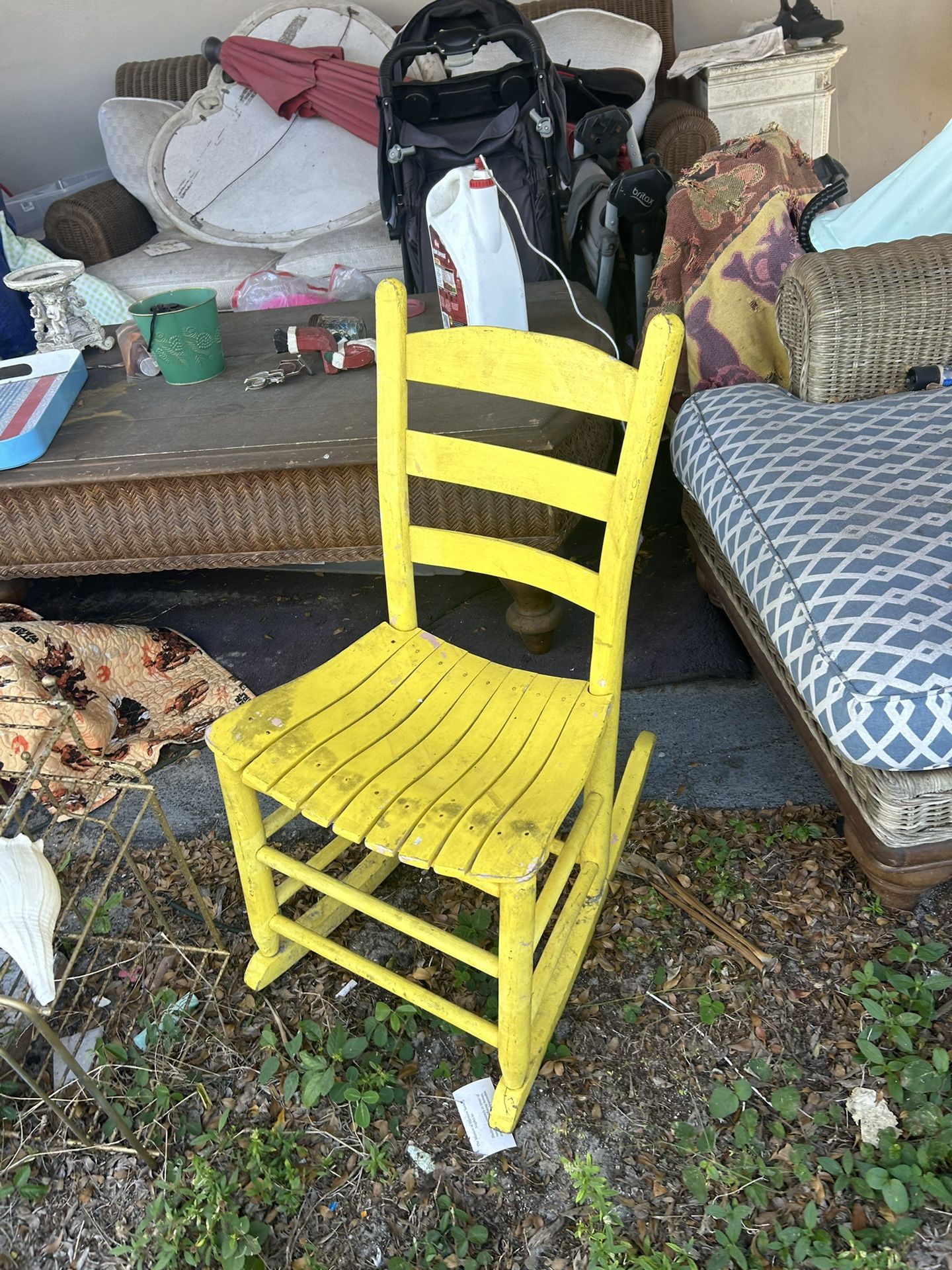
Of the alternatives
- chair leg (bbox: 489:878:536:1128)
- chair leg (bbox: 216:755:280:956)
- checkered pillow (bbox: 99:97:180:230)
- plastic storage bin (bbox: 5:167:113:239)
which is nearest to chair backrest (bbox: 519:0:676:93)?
checkered pillow (bbox: 99:97:180:230)

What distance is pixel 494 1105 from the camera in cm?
117

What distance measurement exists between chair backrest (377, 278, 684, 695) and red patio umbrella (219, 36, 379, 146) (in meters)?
2.62

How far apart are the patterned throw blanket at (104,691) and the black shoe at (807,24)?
3.14m

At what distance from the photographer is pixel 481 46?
94.5 inches

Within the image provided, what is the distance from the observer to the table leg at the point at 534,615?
1.82m

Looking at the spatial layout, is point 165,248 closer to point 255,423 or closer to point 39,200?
point 39,200

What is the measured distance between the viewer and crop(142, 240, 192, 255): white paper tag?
3.38 meters

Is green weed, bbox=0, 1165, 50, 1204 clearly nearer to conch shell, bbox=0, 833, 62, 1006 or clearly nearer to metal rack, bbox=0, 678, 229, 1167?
metal rack, bbox=0, 678, 229, 1167

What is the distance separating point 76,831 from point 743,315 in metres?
1.56

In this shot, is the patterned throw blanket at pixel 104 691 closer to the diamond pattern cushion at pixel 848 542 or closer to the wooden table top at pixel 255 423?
the wooden table top at pixel 255 423

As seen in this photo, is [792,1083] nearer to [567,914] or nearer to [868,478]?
[567,914]

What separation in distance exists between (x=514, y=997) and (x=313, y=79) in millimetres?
3471

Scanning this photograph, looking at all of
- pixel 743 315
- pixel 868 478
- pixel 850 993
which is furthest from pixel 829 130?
pixel 850 993

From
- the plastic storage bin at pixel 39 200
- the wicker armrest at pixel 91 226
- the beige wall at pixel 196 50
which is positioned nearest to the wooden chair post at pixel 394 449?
the wicker armrest at pixel 91 226
